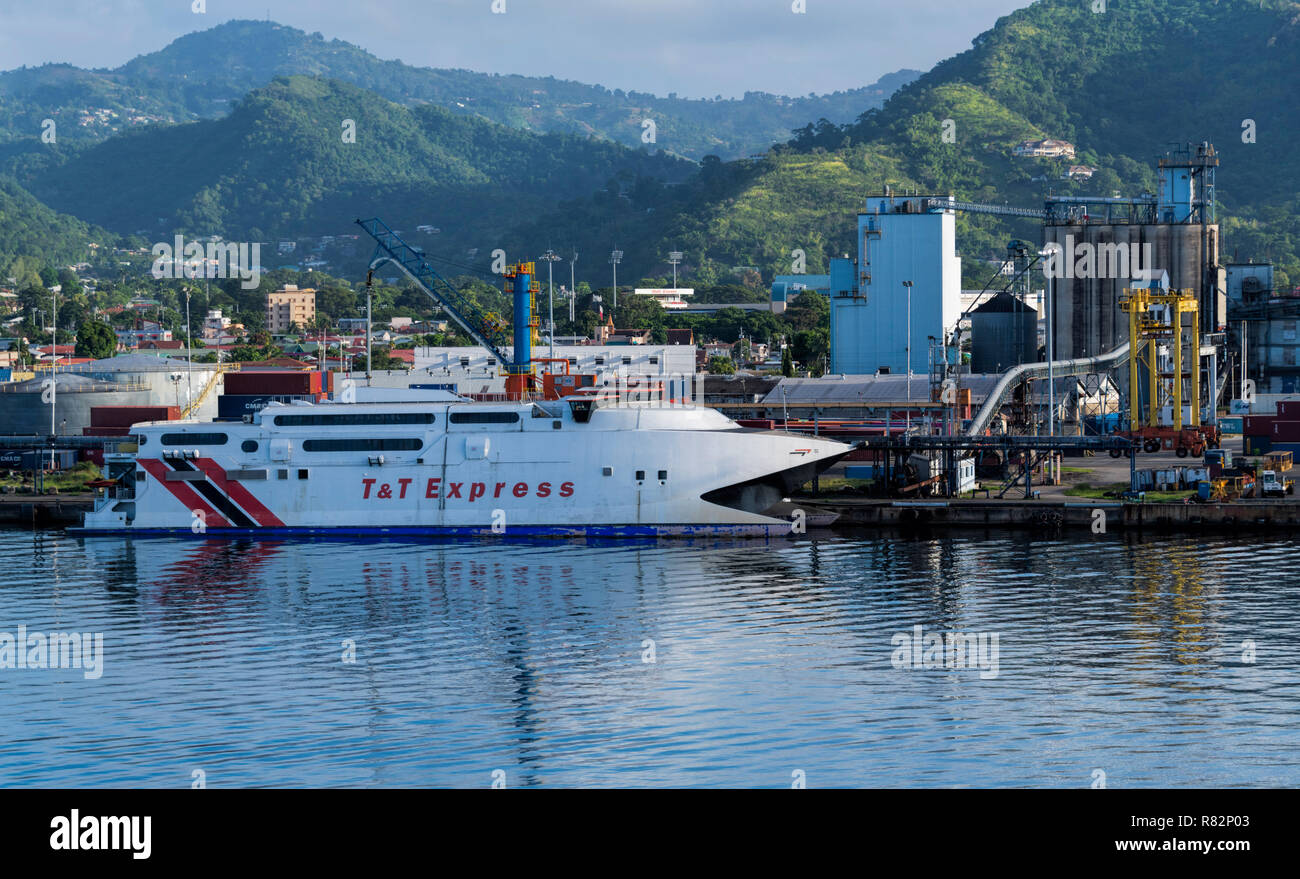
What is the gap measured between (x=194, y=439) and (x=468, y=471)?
1198 centimetres

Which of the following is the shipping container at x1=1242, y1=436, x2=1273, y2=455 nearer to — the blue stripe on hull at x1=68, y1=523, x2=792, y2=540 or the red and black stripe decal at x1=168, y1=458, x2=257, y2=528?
the blue stripe on hull at x1=68, y1=523, x2=792, y2=540

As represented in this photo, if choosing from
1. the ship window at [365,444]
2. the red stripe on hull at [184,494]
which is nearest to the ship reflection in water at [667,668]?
the ship window at [365,444]

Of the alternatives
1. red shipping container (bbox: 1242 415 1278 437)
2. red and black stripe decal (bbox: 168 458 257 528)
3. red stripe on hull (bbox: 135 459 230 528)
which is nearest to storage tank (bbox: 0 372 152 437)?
red stripe on hull (bbox: 135 459 230 528)

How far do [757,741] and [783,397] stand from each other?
59.7m

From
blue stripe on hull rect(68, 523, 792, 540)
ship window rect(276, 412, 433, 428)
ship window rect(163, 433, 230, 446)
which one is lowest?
blue stripe on hull rect(68, 523, 792, 540)

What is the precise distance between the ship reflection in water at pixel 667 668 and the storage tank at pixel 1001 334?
51387mm

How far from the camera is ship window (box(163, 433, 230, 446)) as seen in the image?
6450 cm

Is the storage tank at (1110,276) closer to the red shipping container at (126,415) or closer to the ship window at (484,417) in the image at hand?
the ship window at (484,417)

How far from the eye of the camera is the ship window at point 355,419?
6325cm

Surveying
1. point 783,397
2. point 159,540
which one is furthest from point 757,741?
point 783,397

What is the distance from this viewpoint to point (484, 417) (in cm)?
6288

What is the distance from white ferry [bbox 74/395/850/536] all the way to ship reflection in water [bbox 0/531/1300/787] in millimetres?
4179

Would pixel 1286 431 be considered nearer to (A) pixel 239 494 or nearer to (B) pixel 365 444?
(B) pixel 365 444
